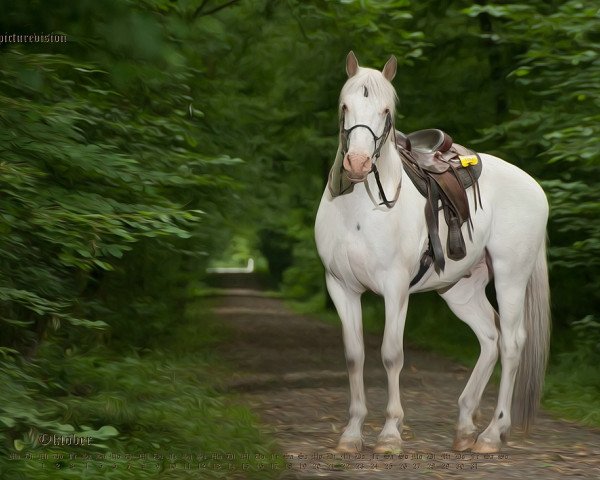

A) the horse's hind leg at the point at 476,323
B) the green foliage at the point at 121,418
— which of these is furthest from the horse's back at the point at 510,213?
the green foliage at the point at 121,418

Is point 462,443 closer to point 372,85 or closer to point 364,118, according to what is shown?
point 364,118

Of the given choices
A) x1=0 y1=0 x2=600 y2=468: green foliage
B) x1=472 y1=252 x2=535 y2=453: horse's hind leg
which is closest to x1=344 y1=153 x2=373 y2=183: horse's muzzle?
x1=0 y1=0 x2=600 y2=468: green foliage

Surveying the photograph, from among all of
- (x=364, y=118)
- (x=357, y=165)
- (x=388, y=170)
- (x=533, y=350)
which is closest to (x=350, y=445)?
(x=533, y=350)

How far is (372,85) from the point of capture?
20.8 ft

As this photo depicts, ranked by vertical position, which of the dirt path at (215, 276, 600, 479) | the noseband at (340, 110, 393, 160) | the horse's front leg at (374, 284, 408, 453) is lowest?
the dirt path at (215, 276, 600, 479)

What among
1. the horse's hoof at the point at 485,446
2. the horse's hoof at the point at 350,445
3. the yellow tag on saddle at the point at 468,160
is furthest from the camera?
the yellow tag on saddle at the point at 468,160

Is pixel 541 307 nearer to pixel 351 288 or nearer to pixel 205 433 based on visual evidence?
pixel 351 288

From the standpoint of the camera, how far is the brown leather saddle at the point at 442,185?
728 centimetres

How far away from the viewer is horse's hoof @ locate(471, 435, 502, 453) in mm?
7230

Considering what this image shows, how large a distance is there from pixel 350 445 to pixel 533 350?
185cm

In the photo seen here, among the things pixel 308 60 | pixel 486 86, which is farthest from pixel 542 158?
pixel 308 60

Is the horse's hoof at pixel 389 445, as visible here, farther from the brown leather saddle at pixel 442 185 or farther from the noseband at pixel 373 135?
the noseband at pixel 373 135

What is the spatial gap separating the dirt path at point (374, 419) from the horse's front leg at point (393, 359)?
108mm

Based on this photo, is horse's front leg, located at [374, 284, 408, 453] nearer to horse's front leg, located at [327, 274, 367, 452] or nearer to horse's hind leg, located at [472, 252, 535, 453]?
horse's front leg, located at [327, 274, 367, 452]
